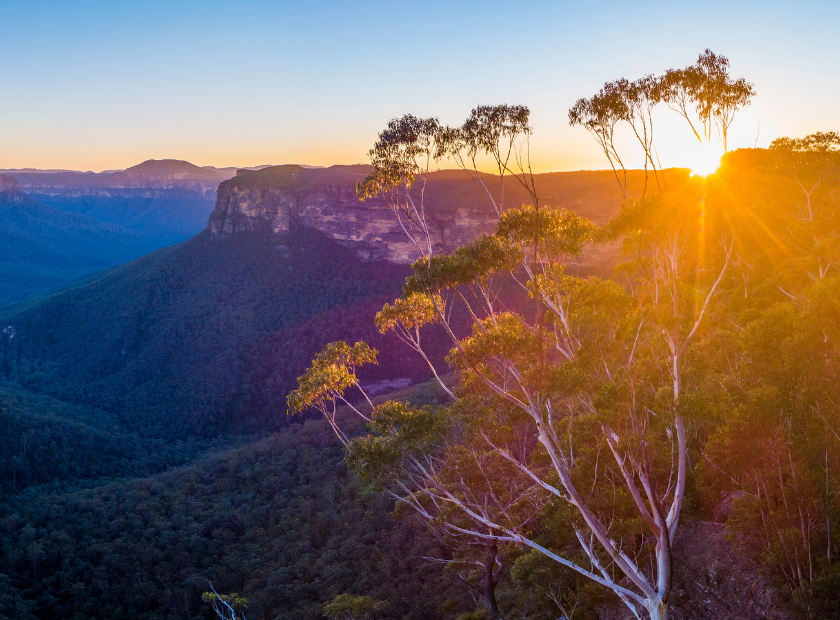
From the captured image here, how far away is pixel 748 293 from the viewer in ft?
65.4

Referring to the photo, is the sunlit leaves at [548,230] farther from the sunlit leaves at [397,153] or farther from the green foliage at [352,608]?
the green foliage at [352,608]

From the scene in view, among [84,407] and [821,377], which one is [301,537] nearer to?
[821,377]

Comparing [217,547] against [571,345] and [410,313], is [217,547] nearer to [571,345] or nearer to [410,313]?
[410,313]

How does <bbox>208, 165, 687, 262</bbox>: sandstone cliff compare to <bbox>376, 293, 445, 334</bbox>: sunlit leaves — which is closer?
<bbox>376, 293, 445, 334</bbox>: sunlit leaves

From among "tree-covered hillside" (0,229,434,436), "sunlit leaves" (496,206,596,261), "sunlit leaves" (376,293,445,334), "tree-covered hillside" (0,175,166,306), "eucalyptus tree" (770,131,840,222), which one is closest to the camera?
"sunlit leaves" (496,206,596,261)

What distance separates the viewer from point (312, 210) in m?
95.3

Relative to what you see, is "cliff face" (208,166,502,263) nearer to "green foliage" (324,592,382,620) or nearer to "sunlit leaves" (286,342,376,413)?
"sunlit leaves" (286,342,376,413)

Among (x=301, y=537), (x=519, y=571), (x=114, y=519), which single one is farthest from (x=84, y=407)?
(x=519, y=571)

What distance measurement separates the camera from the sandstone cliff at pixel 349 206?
84125mm

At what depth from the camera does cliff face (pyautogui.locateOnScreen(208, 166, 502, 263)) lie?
9244 cm

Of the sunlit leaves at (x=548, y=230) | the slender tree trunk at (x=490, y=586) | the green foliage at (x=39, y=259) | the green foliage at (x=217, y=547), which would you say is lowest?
the green foliage at (x=217, y=547)

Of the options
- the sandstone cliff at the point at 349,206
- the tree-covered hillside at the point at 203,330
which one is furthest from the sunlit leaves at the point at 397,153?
the sandstone cliff at the point at 349,206

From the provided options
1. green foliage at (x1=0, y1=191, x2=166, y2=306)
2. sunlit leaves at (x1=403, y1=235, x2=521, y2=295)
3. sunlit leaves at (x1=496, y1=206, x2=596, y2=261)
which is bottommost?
green foliage at (x1=0, y1=191, x2=166, y2=306)

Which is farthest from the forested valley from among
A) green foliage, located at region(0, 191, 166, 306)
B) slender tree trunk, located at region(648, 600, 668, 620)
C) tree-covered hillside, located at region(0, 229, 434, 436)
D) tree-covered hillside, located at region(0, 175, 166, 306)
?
tree-covered hillside, located at region(0, 175, 166, 306)
